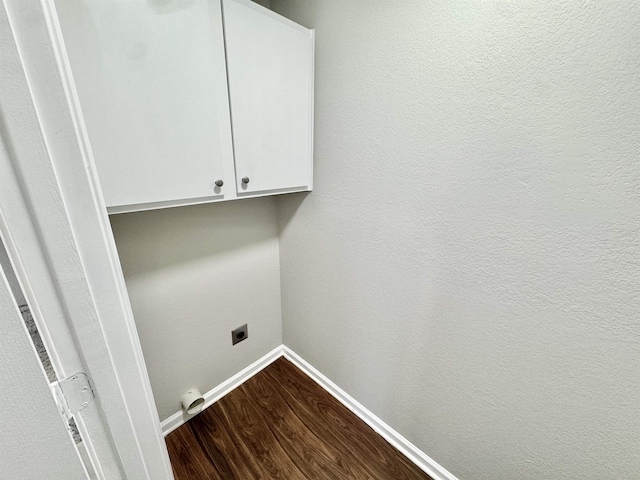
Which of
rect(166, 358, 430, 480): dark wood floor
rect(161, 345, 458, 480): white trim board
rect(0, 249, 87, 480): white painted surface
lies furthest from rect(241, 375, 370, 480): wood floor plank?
rect(0, 249, 87, 480): white painted surface

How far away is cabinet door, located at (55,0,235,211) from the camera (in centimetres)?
61

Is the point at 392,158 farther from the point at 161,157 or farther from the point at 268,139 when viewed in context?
the point at 161,157

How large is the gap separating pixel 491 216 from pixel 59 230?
38.6 inches

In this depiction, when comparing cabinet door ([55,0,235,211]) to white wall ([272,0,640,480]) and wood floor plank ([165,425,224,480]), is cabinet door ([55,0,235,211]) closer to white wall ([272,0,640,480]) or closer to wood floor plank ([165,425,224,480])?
white wall ([272,0,640,480])

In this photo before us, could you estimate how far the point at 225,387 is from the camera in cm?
143

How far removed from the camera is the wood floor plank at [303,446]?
1.09 m

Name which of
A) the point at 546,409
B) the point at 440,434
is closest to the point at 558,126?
the point at 546,409

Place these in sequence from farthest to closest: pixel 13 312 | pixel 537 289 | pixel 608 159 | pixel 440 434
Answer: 1. pixel 440 434
2. pixel 537 289
3. pixel 608 159
4. pixel 13 312

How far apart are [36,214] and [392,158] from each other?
91 cm

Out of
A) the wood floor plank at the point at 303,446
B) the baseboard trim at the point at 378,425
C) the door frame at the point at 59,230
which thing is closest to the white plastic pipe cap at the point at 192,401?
the wood floor plank at the point at 303,446

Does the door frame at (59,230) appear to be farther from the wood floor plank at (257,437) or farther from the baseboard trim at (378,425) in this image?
the baseboard trim at (378,425)

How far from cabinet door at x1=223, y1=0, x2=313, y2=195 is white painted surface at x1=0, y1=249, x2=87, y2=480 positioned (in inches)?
28.1

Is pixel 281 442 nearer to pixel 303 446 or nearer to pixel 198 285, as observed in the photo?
pixel 303 446

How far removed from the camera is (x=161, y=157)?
0.75 metres
